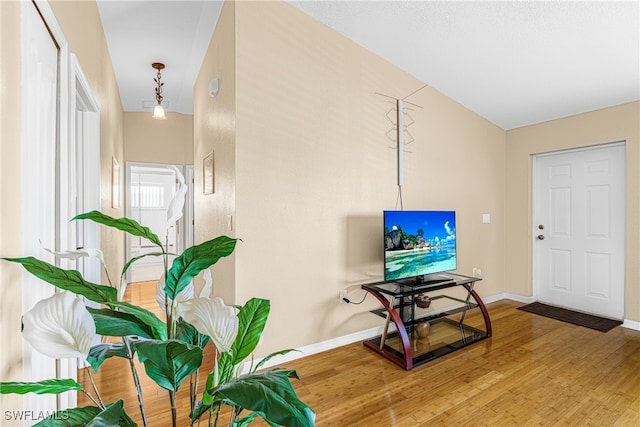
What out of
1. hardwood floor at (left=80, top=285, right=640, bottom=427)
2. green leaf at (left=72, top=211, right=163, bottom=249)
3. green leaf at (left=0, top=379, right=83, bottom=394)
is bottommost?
hardwood floor at (left=80, top=285, right=640, bottom=427)

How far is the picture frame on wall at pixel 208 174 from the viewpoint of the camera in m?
3.07

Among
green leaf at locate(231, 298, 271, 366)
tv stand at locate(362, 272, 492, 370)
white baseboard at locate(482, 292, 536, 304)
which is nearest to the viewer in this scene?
green leaf at locate(231, 298, 271, 366)

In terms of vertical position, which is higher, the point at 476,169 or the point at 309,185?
the point at 476,169

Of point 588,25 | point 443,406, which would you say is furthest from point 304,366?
point 588,25

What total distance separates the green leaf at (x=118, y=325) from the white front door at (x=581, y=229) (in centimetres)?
439

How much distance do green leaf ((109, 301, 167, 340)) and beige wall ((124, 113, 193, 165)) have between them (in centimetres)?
491

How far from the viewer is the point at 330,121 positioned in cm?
278

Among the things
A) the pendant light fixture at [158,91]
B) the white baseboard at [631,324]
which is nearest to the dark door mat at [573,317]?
the white baseboard at [631,324]

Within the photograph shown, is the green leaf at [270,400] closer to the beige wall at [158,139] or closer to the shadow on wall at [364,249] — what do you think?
the shadow on wall at [364,249]

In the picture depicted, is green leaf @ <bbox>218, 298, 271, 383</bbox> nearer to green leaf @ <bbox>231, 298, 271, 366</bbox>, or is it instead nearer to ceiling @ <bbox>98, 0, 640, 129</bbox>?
green leaf @ <bbox>231, 298, 271, 366</bbox>

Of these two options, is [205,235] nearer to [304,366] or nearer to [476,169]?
[304,366]

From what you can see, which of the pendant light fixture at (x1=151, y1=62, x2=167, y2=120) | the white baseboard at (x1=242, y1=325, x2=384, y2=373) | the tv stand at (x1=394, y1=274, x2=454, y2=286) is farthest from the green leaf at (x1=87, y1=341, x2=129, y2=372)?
the pendant light fixture at (x1=151, y1=62, x2=167, y2=120)

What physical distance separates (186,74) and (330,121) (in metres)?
2.23

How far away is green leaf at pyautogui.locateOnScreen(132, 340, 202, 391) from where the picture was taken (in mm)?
701
